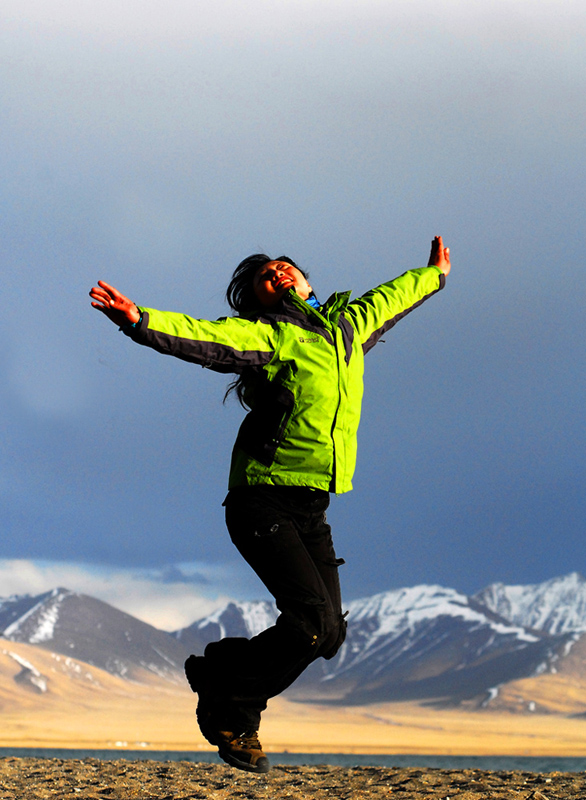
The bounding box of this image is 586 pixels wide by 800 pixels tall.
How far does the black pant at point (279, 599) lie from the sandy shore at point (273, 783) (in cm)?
374

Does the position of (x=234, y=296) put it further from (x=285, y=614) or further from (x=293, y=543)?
(x=285, y=614)

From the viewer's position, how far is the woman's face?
21.6ft

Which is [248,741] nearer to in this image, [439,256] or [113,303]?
[113,303]

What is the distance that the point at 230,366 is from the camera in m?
5.84

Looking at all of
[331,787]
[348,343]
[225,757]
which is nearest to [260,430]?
[348,343]

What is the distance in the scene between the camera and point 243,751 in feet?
19.7

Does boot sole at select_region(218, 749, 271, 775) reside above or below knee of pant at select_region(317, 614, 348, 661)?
below

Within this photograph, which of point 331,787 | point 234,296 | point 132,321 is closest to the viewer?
point 132,321

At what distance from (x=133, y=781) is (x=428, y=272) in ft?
23.4

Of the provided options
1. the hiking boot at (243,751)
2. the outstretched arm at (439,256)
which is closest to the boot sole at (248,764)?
the hiking boot at (243,751)

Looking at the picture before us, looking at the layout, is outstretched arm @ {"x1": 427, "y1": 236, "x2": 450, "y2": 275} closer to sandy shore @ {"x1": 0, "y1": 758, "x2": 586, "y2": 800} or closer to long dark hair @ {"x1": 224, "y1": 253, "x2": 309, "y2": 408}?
long dark hair @ {"x1": 224, "y1": 253, "x2": 309, "y2": 408}

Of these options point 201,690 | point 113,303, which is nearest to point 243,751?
A: point 201,690

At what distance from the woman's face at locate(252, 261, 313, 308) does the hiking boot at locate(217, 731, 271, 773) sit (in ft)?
11.0

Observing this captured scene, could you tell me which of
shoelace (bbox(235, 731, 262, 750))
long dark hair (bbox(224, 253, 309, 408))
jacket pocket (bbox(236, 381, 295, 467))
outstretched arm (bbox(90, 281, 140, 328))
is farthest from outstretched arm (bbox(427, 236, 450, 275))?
shoelace (bbox(235, 731, 262, 750))
